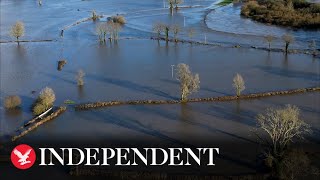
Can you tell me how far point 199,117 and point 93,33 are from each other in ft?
73.2

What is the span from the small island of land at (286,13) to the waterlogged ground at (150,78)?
1.74 meters

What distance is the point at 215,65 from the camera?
87.5ft

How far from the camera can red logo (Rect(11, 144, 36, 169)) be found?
15018 millimetres

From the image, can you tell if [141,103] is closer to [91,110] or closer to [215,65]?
[91,110]

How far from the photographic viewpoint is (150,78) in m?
24.4

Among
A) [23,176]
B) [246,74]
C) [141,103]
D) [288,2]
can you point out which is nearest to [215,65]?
[246,74]

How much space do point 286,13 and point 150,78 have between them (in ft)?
76.4

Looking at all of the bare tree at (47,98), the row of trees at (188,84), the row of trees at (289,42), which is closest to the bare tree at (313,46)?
the row of trees at (289,42)

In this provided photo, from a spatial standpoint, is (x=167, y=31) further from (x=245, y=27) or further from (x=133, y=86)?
(x=133, y=86)

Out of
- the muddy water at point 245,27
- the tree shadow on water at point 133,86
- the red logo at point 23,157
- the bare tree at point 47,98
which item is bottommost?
the red logo at point 23,157

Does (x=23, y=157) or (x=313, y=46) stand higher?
(x=313, y=46)

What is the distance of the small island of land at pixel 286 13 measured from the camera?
38.8 m

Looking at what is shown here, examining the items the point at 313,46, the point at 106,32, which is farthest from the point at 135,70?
the point at 313,46

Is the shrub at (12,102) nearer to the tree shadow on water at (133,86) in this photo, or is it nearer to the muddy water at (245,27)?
the tree shadow on water at (133,86)
